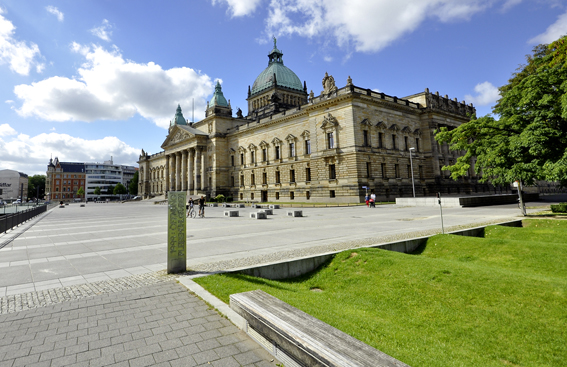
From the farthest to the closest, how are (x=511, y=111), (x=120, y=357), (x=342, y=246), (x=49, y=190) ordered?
(x=49, y=190), (x=511, y=111), (x=342, y=246), (x=120, y=357)

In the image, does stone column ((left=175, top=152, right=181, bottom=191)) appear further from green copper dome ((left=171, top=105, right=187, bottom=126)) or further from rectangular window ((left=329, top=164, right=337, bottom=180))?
rectangular window ((left=329, top=164, right=337, bottom=180))

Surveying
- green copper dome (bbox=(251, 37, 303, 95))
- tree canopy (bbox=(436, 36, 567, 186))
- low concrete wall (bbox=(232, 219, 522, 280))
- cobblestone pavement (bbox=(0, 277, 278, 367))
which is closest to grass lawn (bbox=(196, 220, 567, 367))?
low concrete wall (bbox=(232, 219, 522, 280))

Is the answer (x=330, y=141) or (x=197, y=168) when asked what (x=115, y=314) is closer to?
(x=330, y=141)

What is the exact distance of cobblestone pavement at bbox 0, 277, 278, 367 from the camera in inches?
130

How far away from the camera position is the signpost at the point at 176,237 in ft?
22.6

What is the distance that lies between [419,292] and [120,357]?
496 cm

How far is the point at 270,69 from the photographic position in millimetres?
74438

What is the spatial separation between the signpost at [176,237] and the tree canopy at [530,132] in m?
16.6

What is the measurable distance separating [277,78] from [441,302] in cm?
7201

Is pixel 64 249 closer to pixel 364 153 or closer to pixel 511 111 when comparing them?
pixel 511 111

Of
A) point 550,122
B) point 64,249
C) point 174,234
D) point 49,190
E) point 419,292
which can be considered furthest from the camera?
point 49,190

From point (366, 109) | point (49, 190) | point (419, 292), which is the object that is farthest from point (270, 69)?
point (49, 190)

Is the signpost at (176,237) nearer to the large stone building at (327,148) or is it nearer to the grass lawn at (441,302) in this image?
the grass lawn at (441,302)

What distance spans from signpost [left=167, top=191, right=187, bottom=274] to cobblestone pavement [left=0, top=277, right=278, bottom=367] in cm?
176
